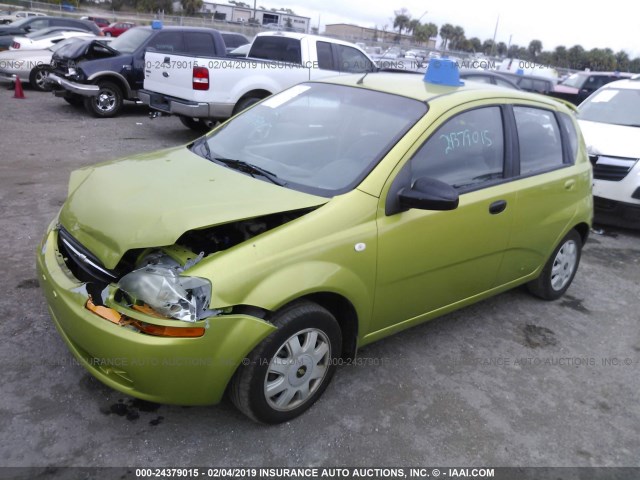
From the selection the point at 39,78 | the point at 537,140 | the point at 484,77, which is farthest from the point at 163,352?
the point at 39,78

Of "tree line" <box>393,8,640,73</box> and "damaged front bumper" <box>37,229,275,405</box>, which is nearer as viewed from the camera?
"damaged front bumper" <box>37,229,275,405</box>

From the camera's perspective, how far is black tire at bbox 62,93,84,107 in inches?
448

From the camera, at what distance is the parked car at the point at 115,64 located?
10.5 meters

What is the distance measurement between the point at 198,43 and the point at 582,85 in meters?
11.9

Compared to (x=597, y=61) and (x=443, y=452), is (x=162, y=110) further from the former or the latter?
(x=597, y=61)

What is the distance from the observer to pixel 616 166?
21.4 ft

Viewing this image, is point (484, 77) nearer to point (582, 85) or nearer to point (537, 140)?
point (582, 85)

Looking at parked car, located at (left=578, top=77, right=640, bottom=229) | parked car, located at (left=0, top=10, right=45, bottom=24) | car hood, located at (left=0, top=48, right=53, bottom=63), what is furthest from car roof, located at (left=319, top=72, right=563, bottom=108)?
parked car, located at (left=0, top=10, right=45, bottom=24)

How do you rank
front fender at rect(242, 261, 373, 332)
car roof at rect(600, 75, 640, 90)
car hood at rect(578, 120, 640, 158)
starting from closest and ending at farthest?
front fender at rect(242, 261, 373, 332)
car hood at rect(578, 120, 640, 158)
car roof at rect(600, 75, 640, 90)

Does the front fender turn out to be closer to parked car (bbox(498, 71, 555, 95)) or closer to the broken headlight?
the broken headlight

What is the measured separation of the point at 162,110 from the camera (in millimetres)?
8914

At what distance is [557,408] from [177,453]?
88.2 inches

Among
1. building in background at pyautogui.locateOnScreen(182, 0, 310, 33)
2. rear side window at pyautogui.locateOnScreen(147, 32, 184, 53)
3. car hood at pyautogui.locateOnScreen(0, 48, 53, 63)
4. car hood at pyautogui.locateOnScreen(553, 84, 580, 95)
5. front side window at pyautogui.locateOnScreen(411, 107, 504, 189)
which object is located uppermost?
building in background at pyautogui.locateOnScreen(182, 0, 310, 33)

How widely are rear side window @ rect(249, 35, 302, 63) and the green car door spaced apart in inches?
276
